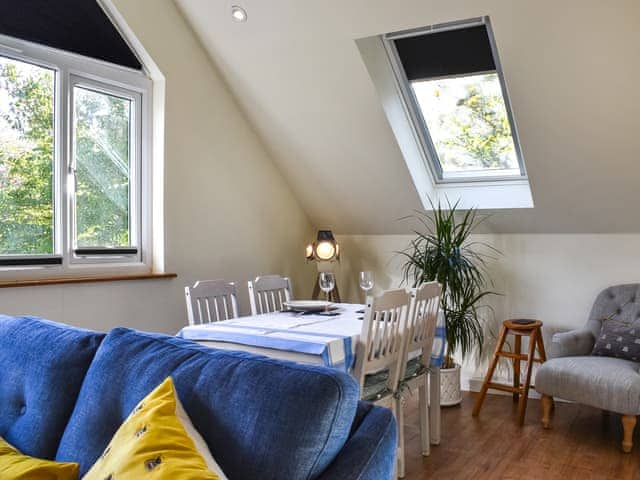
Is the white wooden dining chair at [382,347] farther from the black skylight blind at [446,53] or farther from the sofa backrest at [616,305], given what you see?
the black skylight blind at [446,53]

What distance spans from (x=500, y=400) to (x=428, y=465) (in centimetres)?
135

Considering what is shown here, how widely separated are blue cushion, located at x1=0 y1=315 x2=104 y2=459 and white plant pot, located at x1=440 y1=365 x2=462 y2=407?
2922mm

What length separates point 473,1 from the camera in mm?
3096

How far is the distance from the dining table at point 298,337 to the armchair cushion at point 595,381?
28.5 inches

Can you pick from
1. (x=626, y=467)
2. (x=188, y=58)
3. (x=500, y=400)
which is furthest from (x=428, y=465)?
(x=188, y=58)

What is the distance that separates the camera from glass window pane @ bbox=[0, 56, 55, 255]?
310cm

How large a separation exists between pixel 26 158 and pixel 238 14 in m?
1.48

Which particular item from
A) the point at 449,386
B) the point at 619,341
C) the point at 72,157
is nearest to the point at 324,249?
the point at 449,386

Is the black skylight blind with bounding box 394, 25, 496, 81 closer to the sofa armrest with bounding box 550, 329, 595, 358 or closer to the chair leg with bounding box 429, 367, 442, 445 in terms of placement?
the sofa armrest with bounding box 550, 329, 595, 358

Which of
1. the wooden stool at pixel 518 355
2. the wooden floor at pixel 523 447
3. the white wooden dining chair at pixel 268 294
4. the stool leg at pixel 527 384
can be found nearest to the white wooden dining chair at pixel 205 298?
the white wooden dining chair at pixel 268 294

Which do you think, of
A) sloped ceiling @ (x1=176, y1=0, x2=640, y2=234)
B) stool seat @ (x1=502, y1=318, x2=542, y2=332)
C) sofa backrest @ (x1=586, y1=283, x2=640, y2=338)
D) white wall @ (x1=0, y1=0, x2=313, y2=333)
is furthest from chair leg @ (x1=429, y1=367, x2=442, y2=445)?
white wall @ (x1=0, y1=0, x2=313, y2=333)

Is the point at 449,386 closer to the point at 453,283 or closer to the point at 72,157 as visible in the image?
the point at 453,283

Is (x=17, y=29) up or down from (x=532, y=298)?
up

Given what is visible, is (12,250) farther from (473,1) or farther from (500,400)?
(500,400)
